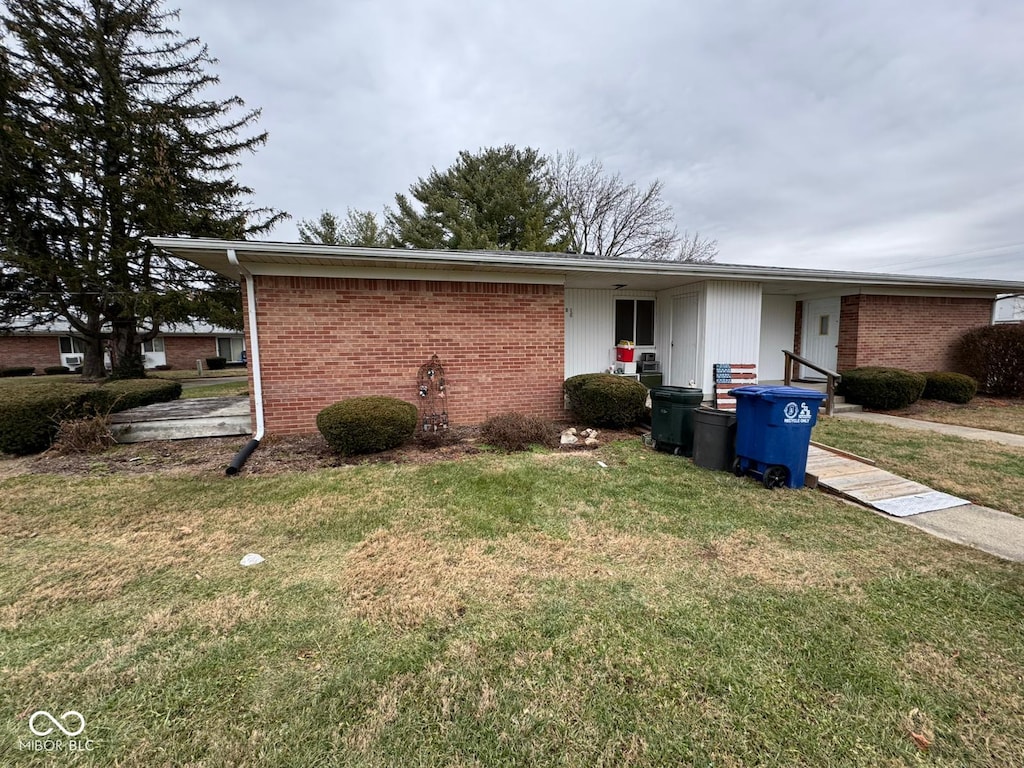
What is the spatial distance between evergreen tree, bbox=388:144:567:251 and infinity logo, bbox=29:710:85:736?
57.3 feet

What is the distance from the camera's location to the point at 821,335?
1067 centimetres

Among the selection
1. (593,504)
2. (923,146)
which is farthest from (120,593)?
(923,146)

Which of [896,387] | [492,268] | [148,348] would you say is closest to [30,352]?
[148,348]

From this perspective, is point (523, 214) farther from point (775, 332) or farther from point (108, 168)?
point (108, 168)

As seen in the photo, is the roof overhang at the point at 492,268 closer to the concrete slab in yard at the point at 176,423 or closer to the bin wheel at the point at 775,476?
the concrete slab in yard at the point at 176,423

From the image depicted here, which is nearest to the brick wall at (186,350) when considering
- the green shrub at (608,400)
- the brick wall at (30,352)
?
the brick wall at (30,352)

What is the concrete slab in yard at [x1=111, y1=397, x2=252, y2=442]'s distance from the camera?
6.30 meters

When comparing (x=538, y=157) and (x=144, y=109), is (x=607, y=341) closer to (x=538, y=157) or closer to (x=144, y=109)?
(x=538, y=157)

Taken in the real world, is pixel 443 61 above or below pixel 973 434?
above

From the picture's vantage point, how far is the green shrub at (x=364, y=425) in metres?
5.46

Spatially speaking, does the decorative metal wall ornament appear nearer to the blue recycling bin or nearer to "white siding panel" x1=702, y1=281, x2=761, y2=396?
the blue recycling bin

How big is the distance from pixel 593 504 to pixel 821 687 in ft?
7.57

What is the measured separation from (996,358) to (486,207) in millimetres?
17730

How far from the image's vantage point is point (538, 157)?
20.3 m
